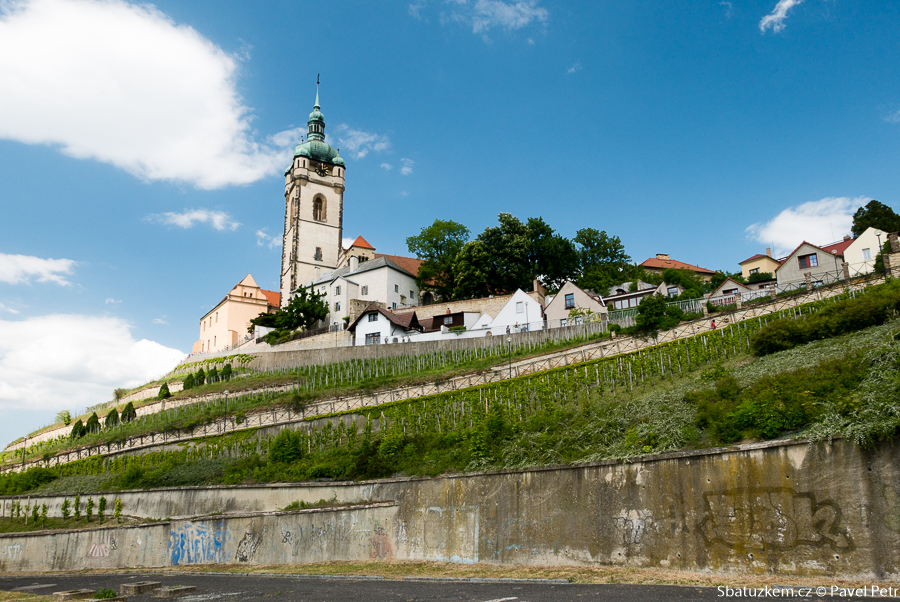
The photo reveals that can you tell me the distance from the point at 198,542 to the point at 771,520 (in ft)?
62.9

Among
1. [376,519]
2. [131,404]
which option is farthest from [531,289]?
[376,519]

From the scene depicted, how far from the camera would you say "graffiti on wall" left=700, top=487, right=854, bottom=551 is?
1163 centimetres

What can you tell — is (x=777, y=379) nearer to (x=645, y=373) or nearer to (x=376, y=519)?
(x=645, y=373)

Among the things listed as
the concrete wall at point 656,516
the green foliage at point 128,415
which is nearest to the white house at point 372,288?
the green foliage at point 128,415

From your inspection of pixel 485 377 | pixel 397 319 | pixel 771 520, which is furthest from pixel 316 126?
pixel 771 520

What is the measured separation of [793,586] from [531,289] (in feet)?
149

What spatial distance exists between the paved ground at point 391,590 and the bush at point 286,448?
26.3 ft

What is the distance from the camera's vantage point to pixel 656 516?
46.0ft

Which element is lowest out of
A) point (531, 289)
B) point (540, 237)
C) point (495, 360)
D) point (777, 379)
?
point (777, 379)

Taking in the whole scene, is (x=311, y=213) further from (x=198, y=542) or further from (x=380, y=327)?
(x=198, y=542)

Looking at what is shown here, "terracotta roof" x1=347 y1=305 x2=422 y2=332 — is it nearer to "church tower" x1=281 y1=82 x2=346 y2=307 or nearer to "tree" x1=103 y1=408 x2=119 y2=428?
"tree" x1=103 y1=408 x2=119 y2=428

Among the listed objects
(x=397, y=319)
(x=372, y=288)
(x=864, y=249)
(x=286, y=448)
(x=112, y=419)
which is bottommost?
(x=286, y=448)

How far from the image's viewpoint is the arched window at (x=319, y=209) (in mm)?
80125

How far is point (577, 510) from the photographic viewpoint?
1565 cm
